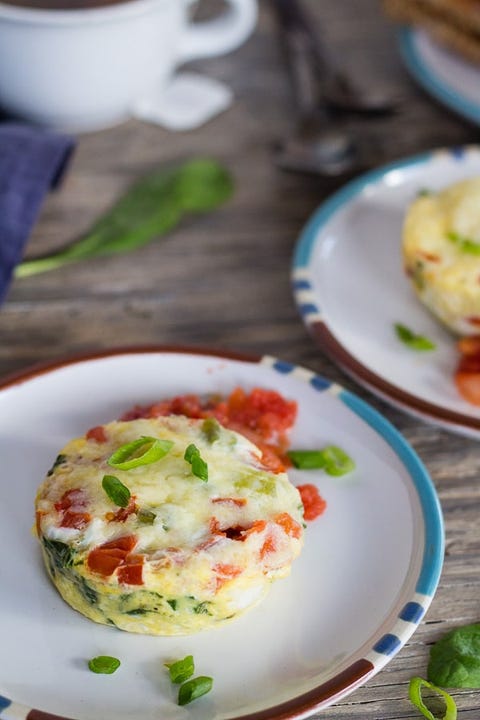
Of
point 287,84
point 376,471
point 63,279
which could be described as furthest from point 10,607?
point 287,84

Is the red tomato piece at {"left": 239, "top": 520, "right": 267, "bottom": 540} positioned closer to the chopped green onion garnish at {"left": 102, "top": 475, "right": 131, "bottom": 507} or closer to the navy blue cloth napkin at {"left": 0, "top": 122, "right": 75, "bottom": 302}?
the chopped green onion garnish at {"left": 102, "top": 475, "right": 131, "bottom": 507}

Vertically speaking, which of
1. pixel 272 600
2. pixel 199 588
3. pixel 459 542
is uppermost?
pixel 199 588

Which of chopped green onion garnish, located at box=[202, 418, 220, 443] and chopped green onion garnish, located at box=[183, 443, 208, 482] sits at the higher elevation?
chopped green onion garnish, located at box=[183, 443, 208, 482]

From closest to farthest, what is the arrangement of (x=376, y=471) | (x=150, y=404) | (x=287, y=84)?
(x=376, y=471) < (x=150, y=404) < (x=287, y=84)

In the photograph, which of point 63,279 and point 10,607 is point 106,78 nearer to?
point 63,279

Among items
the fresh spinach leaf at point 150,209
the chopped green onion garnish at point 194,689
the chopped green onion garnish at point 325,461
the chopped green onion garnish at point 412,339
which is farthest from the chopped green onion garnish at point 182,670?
the fresh spinach leaf at point 150,209

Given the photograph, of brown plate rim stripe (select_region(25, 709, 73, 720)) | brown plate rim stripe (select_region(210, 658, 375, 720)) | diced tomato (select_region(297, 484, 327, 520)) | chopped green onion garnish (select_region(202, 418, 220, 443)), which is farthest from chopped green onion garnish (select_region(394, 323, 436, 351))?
brown plate rim stripe (select_region(25, 709, 73, 720))

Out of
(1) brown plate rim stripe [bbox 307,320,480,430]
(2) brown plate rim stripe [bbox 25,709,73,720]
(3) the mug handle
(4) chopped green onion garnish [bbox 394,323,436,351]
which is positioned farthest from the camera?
(3) the mug handle
